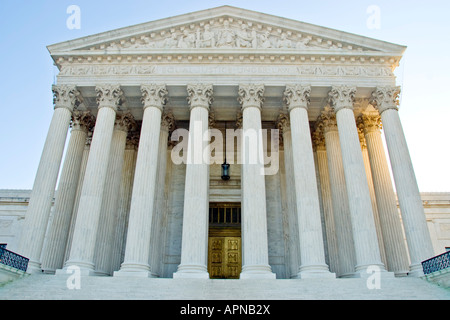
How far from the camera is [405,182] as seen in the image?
829 inches

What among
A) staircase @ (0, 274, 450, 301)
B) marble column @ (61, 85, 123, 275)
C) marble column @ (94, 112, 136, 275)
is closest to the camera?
staircase @ (0, 274, 450, 301)

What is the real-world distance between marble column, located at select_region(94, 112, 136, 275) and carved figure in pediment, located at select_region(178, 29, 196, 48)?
21.1ft

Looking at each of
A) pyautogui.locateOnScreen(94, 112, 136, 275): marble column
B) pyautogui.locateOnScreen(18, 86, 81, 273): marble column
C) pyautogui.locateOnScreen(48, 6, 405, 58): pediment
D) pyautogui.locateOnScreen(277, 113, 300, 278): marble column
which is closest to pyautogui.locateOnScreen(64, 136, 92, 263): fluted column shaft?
pyautogui.locateOnScreen(94, 112, 136, 275): marble column

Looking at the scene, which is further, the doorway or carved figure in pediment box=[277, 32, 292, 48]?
the doorway

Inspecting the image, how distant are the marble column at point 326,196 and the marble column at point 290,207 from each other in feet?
9.74

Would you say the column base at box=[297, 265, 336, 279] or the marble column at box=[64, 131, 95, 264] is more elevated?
the marble column at box=[64, 131, 95, 264]

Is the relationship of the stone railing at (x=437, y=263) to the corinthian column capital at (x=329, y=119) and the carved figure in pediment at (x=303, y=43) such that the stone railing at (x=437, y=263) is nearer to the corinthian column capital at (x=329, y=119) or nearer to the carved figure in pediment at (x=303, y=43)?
the corinthian column capital at (x=329, y=119)

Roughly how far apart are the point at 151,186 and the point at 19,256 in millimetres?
7564

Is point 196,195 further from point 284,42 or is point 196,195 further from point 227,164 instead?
point 284,42

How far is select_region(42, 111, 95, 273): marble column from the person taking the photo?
22986mm

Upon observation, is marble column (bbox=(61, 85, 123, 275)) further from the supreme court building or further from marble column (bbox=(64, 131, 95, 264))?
marble column (bbox=(64, 131, 95, 264))

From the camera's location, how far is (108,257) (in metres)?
23.5

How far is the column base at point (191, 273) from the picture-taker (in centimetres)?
1855
